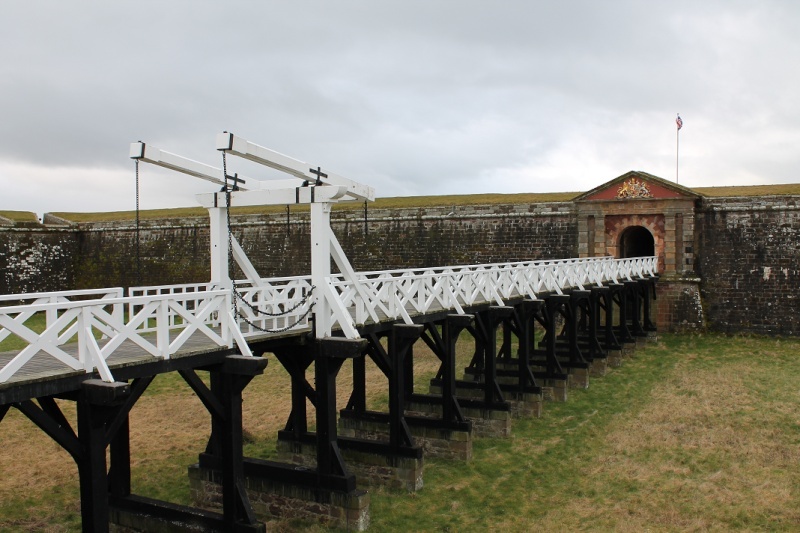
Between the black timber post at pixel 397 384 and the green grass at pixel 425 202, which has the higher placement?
the green grass at pixel 425 202

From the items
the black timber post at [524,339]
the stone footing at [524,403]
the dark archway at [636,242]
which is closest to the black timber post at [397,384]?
the stone footing at [524,403]

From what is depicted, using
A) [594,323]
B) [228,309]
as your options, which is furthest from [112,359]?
[594,323]

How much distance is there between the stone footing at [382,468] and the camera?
318 inches

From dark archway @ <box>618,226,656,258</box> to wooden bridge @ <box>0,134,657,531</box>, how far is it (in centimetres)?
1040

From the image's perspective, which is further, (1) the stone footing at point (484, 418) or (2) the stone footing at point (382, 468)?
(1) the stone footing at point (484, 418)

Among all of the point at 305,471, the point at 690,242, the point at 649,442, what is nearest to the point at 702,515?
the point at 649,442

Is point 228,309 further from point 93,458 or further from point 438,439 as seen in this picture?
point 438,439

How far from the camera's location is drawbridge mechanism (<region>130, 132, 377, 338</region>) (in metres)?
7.05

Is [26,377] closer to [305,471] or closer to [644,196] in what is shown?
[305,471]

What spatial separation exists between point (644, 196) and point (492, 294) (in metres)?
9.87

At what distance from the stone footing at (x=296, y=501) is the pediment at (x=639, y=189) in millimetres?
14196

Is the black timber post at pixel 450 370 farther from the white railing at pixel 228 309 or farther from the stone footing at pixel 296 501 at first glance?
the stone footing at pixel 296 501

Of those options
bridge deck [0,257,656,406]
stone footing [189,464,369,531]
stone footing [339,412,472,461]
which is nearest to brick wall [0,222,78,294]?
bridge deck [0,257,656,406]

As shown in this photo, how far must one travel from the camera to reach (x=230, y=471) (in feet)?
20.6
